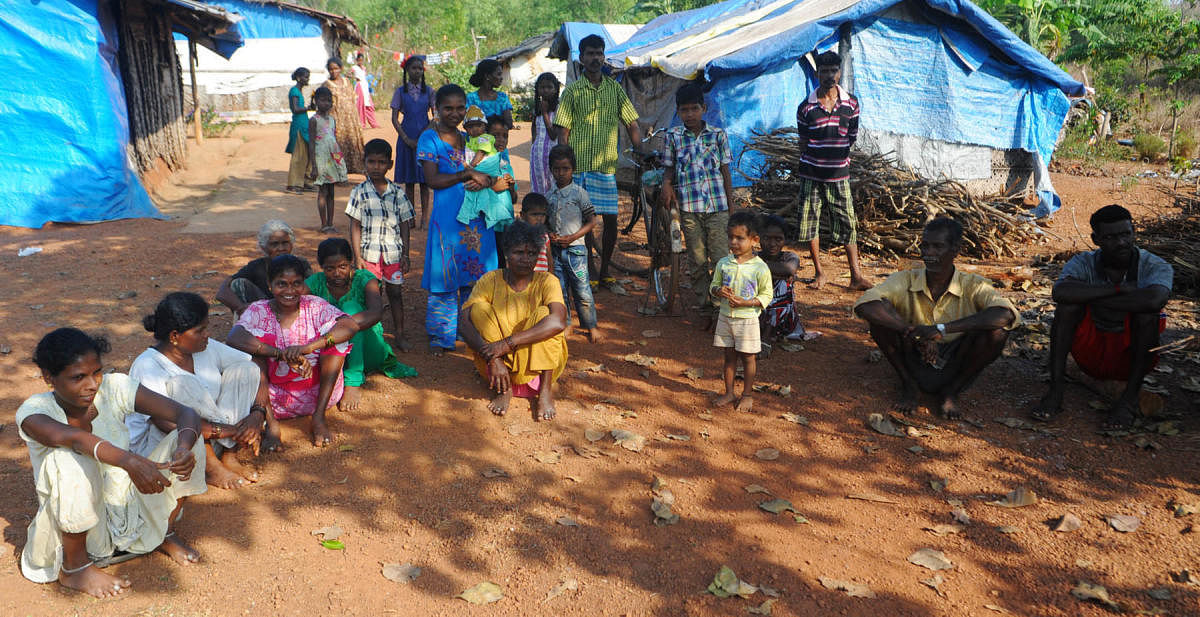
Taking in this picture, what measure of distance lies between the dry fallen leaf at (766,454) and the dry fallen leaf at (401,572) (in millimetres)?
1810

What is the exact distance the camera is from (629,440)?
425 centimetres

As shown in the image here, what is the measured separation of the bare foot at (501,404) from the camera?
449cm

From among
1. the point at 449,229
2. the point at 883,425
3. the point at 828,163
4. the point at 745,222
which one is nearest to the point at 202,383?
the point at 449,229

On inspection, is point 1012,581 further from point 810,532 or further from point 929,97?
point 929,97

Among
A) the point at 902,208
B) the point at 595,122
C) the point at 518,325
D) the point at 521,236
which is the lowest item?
the point at 518,325

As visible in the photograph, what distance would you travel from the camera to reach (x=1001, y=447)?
4121 millimetres

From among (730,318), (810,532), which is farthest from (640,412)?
(810,532)

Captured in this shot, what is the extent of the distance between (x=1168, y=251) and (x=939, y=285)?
4007 mm

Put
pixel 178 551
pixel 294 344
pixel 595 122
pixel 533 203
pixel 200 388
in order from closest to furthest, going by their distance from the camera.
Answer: pixel 178 551 < pixel 200 388 < pixel 294 344 < pixel 533 203 < pixel 595 122

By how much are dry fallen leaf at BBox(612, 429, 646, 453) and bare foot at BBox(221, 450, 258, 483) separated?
1799mm

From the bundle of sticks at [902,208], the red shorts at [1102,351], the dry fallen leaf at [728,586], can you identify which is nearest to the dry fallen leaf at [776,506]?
the dry fallen leaf at [728,586]

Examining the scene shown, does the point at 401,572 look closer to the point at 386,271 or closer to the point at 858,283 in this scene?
the point at 386,271

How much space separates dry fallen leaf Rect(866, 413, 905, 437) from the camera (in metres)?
4.30

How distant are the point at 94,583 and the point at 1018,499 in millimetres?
3824
